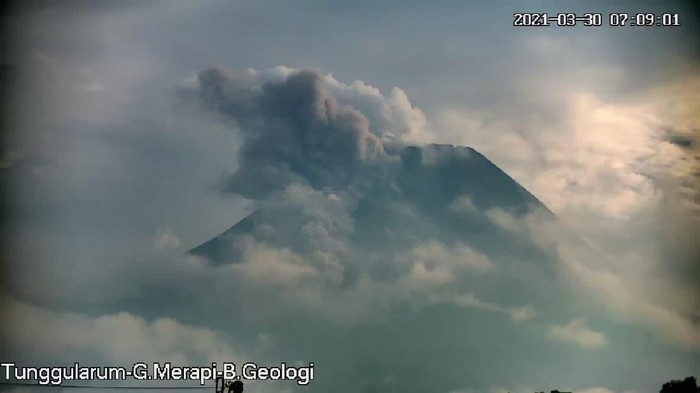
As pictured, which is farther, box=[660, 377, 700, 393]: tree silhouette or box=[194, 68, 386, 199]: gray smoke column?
box=[194, 68, 386, 199]: gray smoke column

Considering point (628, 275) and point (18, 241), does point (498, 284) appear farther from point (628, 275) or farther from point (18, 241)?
point (18, 241)

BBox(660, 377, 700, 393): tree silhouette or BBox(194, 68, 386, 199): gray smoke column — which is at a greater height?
BBox(194, 68, 386, 199): gray smoke column

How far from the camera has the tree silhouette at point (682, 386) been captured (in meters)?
2.84

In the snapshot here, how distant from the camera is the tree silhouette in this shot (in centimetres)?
284

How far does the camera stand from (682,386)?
285 cm

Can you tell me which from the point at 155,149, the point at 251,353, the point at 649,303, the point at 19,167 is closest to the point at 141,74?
the point at 155,149

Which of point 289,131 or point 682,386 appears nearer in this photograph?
point 682,386

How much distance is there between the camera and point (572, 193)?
2980mm

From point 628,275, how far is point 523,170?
58 cm

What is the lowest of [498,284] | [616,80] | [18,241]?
[498,284]

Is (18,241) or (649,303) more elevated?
(18,241)

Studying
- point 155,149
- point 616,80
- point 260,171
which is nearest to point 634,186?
point 616,80

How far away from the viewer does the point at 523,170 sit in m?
3.00

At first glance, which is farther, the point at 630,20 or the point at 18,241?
the point at 630,20
